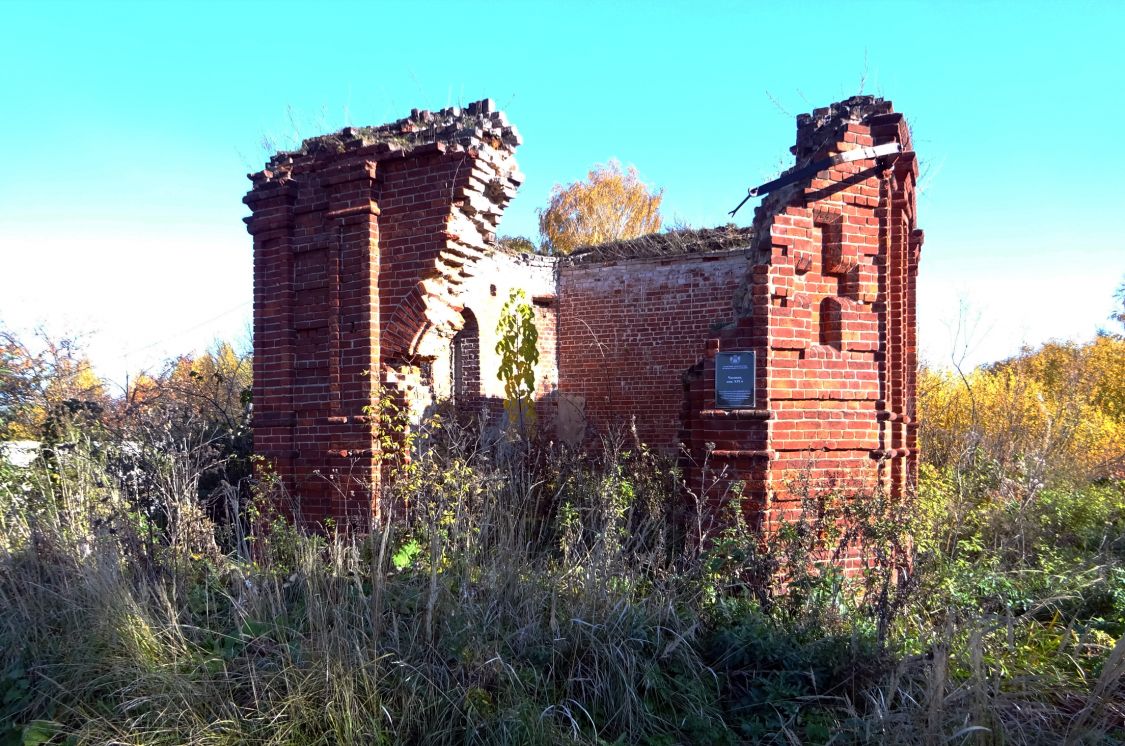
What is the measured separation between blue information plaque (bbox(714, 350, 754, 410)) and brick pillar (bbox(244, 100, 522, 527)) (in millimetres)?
2566

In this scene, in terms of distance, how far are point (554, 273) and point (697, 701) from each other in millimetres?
10305

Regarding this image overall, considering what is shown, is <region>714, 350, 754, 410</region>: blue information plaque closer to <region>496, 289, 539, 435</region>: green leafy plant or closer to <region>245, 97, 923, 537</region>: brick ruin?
<region>245, 97, 923, 537</region>: brick ruin

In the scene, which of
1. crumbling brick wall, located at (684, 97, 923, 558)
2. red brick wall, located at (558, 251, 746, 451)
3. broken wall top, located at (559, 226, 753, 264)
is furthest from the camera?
red brick wall, located at (558, 251, 746, 451)

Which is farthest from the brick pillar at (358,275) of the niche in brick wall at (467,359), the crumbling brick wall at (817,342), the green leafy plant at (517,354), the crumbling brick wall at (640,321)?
the crumbling brick wall at (640,321)

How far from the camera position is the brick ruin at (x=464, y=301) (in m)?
5.62

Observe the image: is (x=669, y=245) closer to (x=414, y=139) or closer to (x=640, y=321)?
(x=640, y=321)

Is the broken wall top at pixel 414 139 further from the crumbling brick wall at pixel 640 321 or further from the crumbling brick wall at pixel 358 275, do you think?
the crumbling brick wall at pixel 640 321

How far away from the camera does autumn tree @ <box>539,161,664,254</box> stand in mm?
32500

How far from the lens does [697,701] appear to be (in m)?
3.70

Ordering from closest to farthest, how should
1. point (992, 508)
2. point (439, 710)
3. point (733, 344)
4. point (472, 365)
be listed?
point (439, 710) → point (733, 344) → point (992, 508) → point (472, 365)

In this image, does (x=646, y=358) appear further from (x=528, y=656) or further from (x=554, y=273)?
(x=528, y=656)

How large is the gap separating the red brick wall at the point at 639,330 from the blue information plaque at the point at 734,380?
19.9 ft

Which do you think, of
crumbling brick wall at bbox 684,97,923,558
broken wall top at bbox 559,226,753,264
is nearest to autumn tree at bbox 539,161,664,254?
broken wall top at bbox 559,226,753,264

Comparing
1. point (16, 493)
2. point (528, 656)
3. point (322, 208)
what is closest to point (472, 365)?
point (322, 208)
